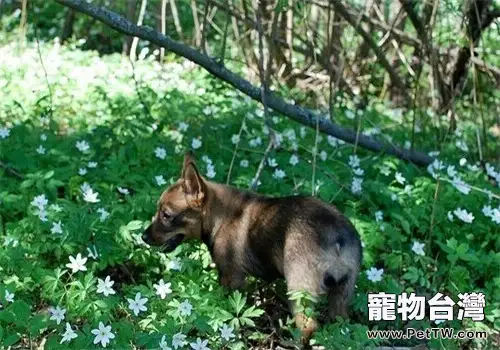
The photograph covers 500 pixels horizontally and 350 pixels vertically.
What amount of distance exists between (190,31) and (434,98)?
5.47 m

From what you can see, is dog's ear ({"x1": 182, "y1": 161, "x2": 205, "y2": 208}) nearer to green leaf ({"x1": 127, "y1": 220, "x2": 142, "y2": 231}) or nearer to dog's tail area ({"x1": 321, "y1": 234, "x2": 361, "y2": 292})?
green leaf ({"x1": 127, "y1": 220, "x2": 142, "y2": 231})

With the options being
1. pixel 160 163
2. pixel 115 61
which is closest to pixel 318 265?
pixel 160 163

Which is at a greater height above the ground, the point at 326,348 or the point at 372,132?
the point at 372,132

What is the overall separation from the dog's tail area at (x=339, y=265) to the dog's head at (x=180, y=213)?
41.4 inches

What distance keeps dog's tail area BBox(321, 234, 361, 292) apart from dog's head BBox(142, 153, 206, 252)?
3.45 ft

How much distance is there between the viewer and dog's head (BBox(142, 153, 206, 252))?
554 cm

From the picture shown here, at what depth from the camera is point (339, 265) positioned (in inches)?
192

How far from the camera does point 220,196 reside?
5652 mm

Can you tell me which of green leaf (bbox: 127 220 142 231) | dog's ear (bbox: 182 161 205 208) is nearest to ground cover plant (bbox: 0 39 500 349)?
green leaf (bbox: 127 220 142 231)

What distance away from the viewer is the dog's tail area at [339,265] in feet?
16.0

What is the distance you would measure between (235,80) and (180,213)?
176cm

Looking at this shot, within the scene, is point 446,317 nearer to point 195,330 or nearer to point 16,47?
point 195,330

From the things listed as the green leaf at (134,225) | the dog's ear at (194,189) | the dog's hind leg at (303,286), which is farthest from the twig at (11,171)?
the dog's hind leg at (303,286)

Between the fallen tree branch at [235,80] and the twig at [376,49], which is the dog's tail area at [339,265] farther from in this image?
the twig at [376,49]
